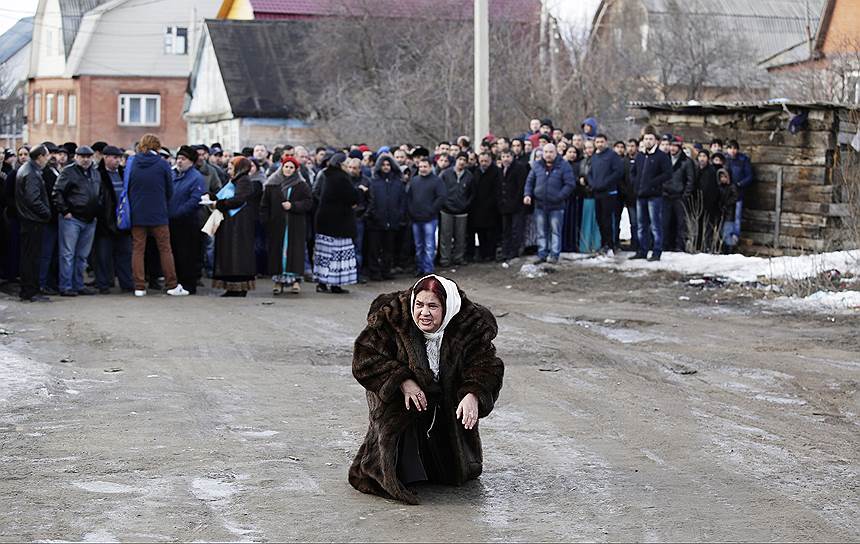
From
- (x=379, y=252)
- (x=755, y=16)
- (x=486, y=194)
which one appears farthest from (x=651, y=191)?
(x=755, y=16)

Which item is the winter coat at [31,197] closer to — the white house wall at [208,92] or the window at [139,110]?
the white house wall at [208,92]

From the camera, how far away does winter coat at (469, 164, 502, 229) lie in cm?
2105

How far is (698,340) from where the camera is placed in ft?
45.2

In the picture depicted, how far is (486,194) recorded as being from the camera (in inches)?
829

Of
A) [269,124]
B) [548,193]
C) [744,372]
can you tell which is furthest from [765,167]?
[269,124]

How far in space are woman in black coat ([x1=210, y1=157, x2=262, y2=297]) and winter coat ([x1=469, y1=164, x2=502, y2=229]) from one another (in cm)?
472

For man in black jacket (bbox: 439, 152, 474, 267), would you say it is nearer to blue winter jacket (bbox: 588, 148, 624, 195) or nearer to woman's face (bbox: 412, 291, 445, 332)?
blue winter jacket (bbox: 588, 148, 624, 195)

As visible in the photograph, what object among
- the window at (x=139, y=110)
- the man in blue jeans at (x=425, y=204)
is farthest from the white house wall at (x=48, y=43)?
the man in blue jeans at (x=425, y=204)

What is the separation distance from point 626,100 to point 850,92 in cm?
971

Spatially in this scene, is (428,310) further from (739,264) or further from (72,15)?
(72,15)

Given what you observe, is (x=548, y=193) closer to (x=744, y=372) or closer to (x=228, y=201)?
(x=228, y=201)

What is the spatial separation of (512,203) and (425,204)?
5.21ft

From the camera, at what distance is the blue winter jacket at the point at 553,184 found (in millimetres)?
19938

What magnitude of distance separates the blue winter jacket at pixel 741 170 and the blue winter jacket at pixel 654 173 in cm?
185
